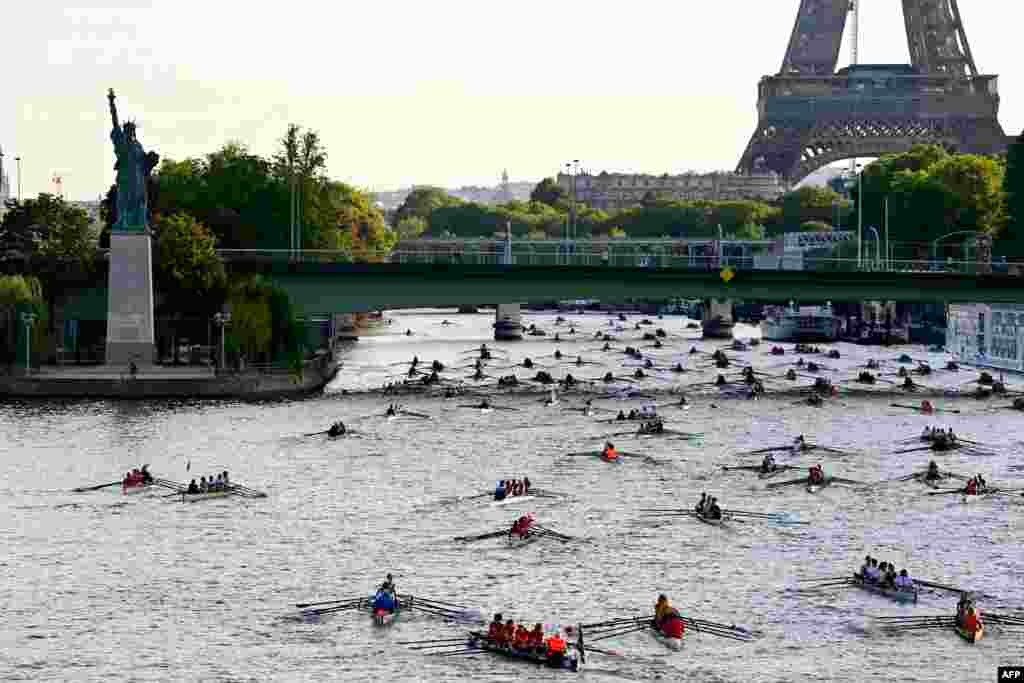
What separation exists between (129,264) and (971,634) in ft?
271

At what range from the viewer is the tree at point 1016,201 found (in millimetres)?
173875

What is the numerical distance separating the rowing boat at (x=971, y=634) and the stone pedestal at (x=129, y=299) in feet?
268

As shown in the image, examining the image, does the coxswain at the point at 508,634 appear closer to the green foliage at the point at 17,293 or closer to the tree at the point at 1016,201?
the green foliage at the point at 17,293

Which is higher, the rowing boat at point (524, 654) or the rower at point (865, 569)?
the rower at point (865, 569)

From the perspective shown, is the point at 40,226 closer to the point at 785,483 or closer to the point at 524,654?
the point at 785,483

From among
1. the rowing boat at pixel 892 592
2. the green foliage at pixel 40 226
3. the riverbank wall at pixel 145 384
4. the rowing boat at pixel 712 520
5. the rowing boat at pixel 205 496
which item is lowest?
the rowing boat at pixel 892 592

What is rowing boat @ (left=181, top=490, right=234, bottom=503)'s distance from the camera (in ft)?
287

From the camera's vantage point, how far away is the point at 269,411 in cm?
12250

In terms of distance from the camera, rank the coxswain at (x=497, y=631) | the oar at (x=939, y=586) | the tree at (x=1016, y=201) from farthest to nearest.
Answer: the tree at (x=1016, y=201)
the oar at (x=939, y=586)
the coxswain at (x=497, y=631)

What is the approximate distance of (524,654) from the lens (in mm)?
59938

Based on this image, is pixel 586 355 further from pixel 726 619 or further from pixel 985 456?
pixel 726 619

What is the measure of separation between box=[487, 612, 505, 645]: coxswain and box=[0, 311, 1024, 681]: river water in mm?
703

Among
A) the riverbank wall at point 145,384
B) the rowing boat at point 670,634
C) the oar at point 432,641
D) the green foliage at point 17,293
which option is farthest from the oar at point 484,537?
the green foliage at point 17,293

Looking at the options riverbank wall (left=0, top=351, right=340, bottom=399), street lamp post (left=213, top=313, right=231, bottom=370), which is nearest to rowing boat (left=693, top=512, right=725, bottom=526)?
riverbank wall (left=0, top=351, right=340, bottom=399)
